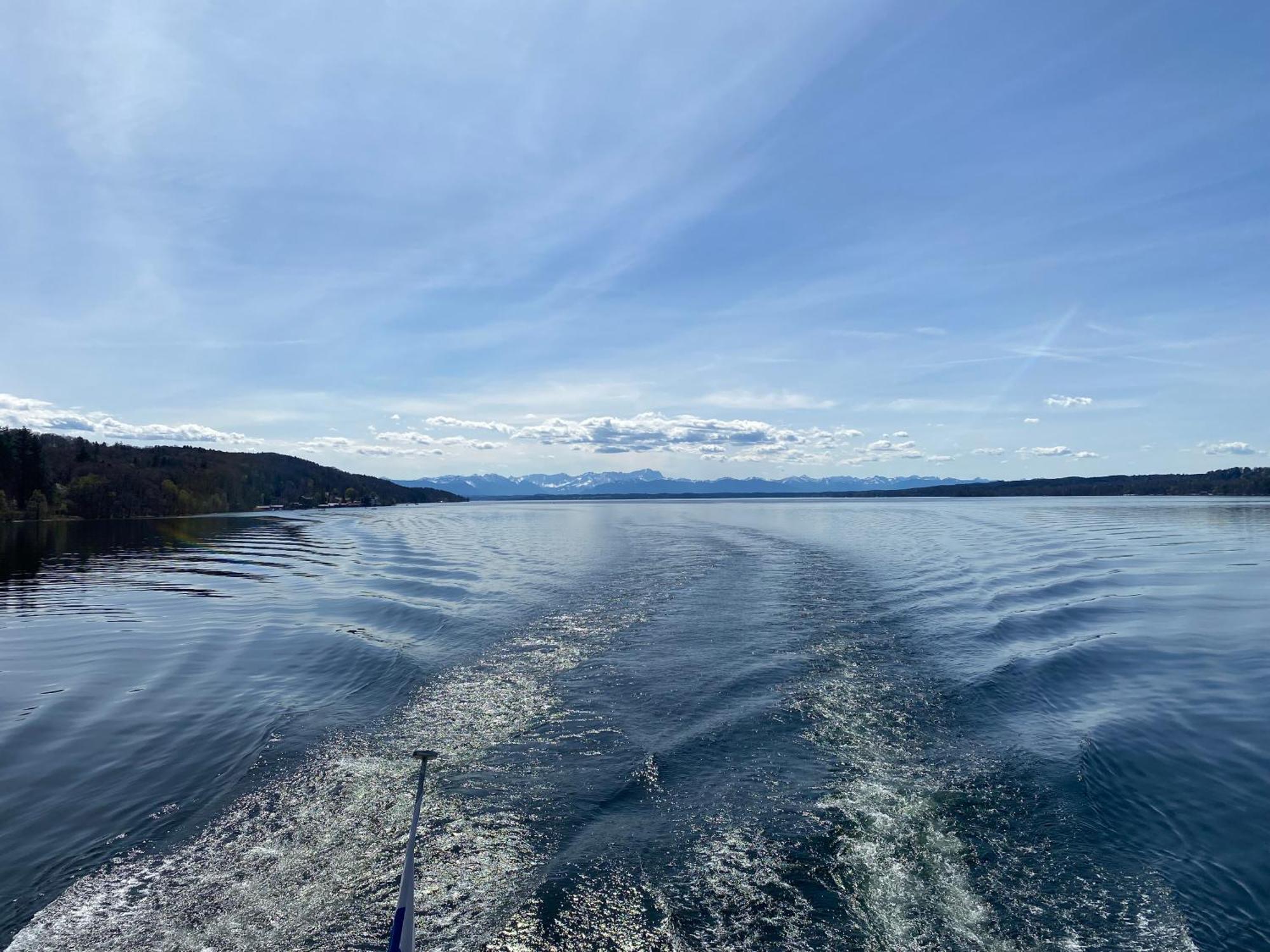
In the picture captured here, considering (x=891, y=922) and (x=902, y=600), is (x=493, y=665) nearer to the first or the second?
(x=891, y=922)

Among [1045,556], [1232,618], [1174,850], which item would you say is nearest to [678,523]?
[1045,556]

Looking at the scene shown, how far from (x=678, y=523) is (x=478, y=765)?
64.5 meters

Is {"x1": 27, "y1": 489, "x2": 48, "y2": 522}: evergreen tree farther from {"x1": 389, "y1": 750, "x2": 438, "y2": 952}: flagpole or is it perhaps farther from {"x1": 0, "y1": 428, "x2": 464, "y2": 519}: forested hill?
{"x1": 389, "y1": 750, "x2": 438, "y2": 952}: flagpole

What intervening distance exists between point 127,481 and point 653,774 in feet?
487

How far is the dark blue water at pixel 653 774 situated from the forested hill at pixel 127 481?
374ft

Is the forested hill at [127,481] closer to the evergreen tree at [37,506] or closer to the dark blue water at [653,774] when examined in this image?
the evergreen tree at [37,506]

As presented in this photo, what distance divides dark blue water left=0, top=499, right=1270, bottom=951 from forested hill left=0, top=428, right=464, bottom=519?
11388 centimetres

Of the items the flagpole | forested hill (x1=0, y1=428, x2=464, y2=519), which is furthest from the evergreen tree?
the flagpole

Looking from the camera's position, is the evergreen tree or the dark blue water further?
the evergreen tree

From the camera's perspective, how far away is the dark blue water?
635cm

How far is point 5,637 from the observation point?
19.5 m

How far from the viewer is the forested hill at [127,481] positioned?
105m

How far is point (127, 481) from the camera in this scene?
399 feet

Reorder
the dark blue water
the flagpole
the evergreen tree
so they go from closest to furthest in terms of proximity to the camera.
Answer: the flagpole
the dark blue water
the evergreen tree
